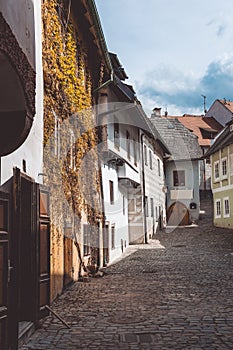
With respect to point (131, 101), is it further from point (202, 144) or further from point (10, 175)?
point (202, 144)

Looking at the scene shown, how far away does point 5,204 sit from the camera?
5379mm

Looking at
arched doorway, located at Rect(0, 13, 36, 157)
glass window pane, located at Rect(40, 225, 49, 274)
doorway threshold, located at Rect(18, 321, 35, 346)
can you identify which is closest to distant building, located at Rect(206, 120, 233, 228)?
glass window pane, located at Rect(40, 225, 49, 274)

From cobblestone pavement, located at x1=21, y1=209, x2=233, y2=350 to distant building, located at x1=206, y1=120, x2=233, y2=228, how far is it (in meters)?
11.7

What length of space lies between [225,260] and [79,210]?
7465mm

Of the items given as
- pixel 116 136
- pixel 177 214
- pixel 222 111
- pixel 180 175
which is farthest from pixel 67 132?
pixel 222 111

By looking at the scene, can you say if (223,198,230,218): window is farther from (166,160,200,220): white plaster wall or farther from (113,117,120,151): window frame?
(113,117,120,151): window frame

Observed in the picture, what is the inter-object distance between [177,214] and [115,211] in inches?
759

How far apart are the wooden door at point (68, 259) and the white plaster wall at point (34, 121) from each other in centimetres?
298

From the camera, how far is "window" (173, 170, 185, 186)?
1565 inches

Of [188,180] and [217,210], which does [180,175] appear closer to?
[188,180]

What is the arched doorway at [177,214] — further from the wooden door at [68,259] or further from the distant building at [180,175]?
the wooden door at [68,259]

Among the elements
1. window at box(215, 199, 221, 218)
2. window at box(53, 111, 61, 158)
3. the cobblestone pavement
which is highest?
window at box(53, 111, 61, 158)

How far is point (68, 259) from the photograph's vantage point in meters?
11.9

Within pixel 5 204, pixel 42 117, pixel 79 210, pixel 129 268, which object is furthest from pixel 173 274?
pixel 5 204
